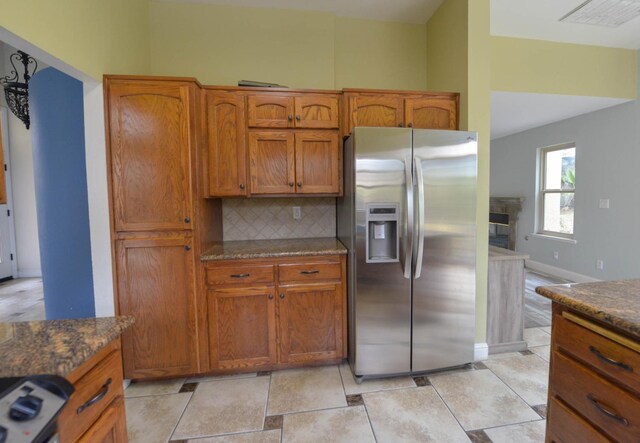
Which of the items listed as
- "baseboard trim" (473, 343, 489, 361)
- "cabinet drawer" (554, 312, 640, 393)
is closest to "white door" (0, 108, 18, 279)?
"baseboard trim" (473, 343, 489, 361)

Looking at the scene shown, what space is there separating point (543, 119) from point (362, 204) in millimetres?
4228

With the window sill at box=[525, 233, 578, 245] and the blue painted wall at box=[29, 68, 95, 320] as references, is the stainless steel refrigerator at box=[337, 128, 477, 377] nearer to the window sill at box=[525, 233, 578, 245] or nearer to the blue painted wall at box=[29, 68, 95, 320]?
the blue painted wall at box=[29, 68, 95, 320]

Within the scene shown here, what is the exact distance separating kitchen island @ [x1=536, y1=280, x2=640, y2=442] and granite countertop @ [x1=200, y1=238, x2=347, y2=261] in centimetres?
131

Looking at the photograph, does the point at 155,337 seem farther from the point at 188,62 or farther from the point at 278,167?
the point at 188,62

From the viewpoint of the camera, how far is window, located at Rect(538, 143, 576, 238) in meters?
4.41

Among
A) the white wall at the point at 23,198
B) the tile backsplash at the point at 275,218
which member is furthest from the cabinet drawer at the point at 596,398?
the white wall at the point at 23,198

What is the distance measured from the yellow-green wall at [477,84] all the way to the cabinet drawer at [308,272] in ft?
3.83

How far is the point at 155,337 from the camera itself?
1994 millimetres

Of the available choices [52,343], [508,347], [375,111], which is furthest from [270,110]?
[508,347]

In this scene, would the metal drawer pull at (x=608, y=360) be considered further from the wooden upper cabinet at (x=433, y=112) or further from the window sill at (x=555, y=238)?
the window sill at (x=555, y=238)

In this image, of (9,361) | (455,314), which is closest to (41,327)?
(9,361)

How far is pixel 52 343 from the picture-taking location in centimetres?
85

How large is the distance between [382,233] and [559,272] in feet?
14.0

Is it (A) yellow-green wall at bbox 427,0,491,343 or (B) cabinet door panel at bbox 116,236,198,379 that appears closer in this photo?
(B) cabinet door panel at bbox 116,236,198,379
